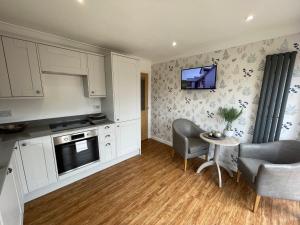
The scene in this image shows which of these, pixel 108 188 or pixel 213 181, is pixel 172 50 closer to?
pixel 213 181

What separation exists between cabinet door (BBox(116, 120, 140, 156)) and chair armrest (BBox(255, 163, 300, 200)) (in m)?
2.17

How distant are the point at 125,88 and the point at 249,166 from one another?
7.82 ft

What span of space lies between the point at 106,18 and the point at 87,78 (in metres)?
1.09

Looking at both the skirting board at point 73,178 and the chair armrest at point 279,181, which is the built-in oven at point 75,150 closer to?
the skirting board at point 73,178

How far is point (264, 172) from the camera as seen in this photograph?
155 cm

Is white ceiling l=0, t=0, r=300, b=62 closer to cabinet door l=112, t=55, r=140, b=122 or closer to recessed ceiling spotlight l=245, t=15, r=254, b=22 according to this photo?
recessed ceiling spotlight l=245, t=15, r=254, b=22

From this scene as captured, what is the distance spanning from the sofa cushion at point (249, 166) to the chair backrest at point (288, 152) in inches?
8.2

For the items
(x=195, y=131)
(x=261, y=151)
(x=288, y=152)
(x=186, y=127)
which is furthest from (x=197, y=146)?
(x=288, y=152)

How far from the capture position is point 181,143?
8.31ft

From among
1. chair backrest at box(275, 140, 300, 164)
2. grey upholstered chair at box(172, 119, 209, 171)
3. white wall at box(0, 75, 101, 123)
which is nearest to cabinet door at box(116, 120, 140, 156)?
white wall at box(0, 75, 101, 123)

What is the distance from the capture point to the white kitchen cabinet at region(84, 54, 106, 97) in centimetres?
245

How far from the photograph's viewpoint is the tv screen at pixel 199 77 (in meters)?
2.59

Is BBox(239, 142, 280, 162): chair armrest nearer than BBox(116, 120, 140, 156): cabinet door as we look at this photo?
Yes

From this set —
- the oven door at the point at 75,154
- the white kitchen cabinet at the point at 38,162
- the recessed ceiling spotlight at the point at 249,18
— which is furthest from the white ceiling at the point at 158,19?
the oven door at the point at 75,154
